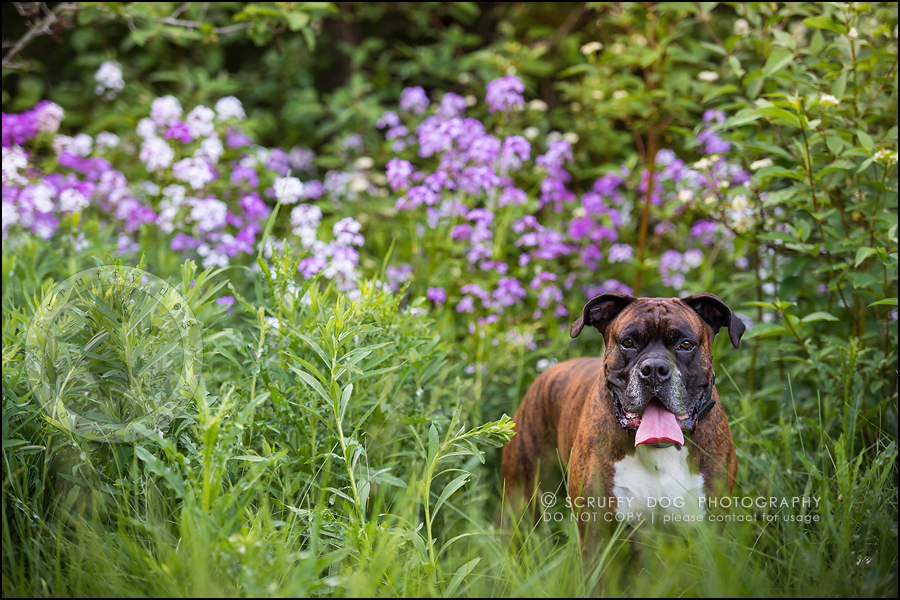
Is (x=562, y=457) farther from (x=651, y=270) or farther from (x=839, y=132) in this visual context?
(x=651, y=270)

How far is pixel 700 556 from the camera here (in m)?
1.79

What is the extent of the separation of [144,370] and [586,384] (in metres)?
1.62

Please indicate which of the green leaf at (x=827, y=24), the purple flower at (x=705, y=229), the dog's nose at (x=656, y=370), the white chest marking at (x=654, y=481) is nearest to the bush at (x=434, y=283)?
the green leaf at (x=827, y=24)

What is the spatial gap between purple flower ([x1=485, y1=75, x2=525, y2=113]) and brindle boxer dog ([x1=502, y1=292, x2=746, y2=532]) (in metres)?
2.11

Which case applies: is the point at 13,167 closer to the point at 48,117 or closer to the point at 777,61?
the point at 48,117

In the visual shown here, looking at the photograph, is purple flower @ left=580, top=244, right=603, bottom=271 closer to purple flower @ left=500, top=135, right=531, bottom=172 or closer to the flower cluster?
purple flower @ left=500, top=135, right=531, bottom=172

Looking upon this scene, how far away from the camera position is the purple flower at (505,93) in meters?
4.02

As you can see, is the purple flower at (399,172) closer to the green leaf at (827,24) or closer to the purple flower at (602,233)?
the purple flower at (602,233)

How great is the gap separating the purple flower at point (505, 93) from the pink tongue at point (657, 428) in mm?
2577

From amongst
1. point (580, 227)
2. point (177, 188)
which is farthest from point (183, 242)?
point (580, 227)

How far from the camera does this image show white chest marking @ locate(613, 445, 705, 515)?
212cm

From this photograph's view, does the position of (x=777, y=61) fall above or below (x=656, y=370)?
above

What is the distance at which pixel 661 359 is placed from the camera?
210 cm

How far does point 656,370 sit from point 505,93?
8.50 ft
